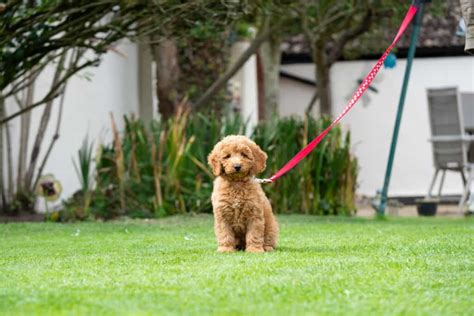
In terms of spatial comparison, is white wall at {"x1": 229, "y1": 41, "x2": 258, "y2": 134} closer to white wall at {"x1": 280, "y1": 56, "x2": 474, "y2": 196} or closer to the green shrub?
white wall at {"x1": 280, "y1": 56, "x2": 474, "y2": 196}

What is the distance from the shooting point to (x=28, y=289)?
18.6 feet

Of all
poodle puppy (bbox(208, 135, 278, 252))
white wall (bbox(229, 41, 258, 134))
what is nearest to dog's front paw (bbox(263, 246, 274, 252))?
poodle puppy (bbox(208, 135, 278, 252))

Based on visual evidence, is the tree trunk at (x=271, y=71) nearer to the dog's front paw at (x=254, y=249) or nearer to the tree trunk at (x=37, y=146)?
the tree trunk at (x=37, y=146)

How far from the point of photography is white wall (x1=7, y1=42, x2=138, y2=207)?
16.5m

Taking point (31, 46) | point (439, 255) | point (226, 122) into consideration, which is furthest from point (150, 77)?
point (439, 255)

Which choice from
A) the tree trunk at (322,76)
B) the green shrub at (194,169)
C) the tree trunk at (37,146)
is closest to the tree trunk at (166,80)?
the green shrub at (194,169)

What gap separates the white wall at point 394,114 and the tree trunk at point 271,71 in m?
3.46

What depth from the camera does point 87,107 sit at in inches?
693

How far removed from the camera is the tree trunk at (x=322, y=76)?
20547 mm

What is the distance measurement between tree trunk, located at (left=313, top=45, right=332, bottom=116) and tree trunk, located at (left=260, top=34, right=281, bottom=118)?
3.27 feet

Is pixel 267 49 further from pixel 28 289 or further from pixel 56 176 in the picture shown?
pixel 28 289

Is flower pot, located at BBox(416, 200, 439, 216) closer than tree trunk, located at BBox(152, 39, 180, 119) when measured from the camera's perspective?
Yes

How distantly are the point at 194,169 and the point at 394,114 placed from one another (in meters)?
11.5

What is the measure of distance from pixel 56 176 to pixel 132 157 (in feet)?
7.91
